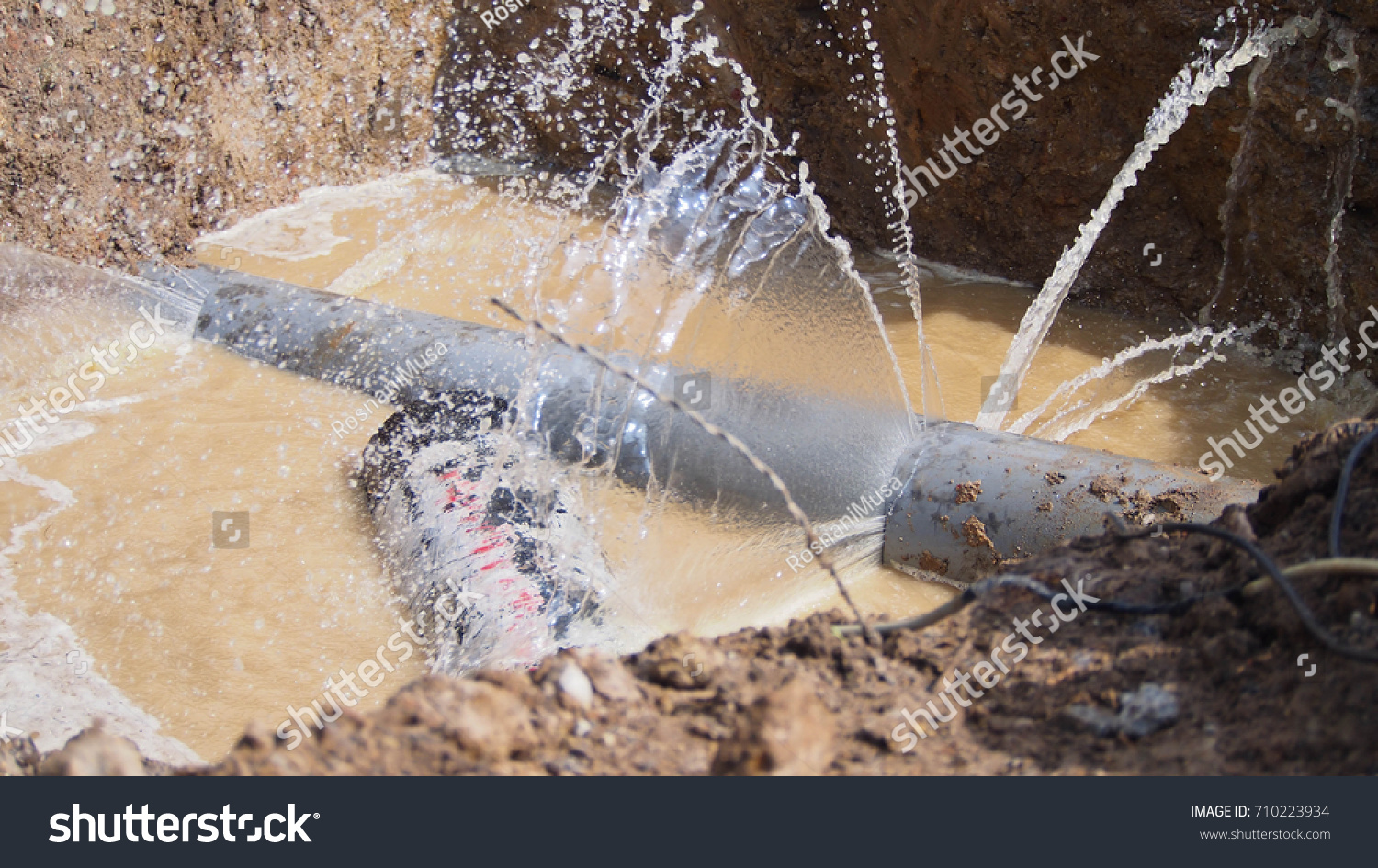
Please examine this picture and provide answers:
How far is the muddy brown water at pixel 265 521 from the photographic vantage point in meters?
2.74

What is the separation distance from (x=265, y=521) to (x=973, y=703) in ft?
8.97

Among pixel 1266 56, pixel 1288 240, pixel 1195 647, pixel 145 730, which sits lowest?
pixel 145 730

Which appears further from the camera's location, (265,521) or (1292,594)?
(265,521)

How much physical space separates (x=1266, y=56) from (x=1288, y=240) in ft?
2.56

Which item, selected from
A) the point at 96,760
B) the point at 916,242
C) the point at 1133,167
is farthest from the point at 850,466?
the point at 916,242

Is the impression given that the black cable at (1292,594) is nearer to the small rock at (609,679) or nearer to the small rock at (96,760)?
the small rock at (609,679)

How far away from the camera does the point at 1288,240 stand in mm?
4105

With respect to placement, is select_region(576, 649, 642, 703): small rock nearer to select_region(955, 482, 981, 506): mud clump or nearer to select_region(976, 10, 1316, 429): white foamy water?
select_region(955, 482, 981, 506): mud clump

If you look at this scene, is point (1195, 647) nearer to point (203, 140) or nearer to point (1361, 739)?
point (1361, 739)

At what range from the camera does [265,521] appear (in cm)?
340

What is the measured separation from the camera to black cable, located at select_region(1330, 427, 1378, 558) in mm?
1483

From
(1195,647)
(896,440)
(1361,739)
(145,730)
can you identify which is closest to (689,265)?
(896,440)

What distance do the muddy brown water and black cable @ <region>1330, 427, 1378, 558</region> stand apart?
143 centimetres

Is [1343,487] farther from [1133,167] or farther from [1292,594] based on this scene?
[1133,167]
